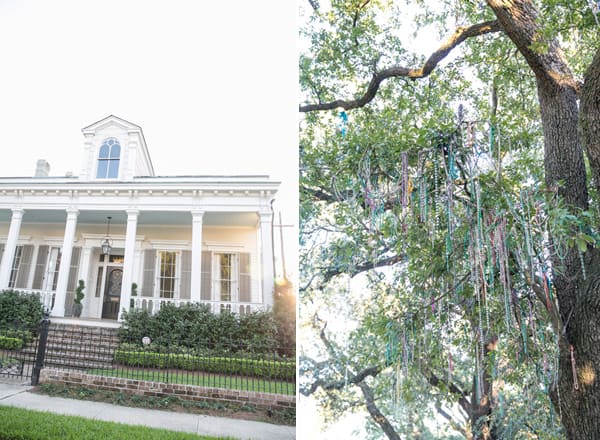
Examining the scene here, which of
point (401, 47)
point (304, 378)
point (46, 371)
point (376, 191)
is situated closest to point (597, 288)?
point (376, 191)

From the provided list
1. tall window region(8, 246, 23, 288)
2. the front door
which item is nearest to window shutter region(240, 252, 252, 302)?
the front door

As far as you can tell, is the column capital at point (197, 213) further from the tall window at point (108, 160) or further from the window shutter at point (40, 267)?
the window shutter at point (40, 267)

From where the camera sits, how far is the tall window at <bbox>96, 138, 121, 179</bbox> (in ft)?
9.49

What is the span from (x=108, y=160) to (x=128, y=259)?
0.65 meters

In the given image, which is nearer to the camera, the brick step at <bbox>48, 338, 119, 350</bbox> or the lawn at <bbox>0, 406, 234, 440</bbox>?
the lawn at <bbox>0, 406, 234, 440</bbox>

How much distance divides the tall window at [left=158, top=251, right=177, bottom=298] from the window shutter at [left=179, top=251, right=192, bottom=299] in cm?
4

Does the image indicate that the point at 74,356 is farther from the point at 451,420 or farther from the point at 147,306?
the point at 451,420

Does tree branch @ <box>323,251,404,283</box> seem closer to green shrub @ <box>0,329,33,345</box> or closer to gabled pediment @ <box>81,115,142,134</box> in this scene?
gabled pediment @ <box>81,115,142,134</box>

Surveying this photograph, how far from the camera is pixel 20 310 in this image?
2797 millimetres

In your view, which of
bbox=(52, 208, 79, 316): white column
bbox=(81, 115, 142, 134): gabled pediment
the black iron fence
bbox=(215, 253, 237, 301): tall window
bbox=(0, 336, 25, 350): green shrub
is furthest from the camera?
bbox=(81, 115, 142, 134): gabled pediment

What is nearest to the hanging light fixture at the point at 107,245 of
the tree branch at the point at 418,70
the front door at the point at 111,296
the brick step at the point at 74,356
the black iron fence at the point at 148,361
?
the front door at the point at 111,296

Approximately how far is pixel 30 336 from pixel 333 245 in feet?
6.59

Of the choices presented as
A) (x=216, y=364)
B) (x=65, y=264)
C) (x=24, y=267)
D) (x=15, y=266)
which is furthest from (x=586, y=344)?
(x=15, y=266)

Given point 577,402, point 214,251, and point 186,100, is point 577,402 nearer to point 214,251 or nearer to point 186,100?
point 214,251
